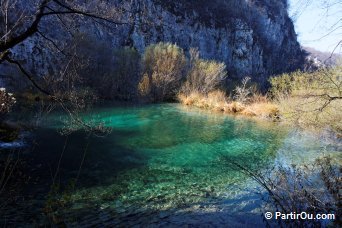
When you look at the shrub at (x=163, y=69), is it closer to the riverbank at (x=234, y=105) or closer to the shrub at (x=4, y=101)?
the riverbank at (x=234, y=105)

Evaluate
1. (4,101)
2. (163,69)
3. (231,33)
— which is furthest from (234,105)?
(231,33)

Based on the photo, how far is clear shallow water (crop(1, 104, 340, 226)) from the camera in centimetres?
616

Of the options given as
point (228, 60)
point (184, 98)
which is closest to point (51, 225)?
point (184, 98)

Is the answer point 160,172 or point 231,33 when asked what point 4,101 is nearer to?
point 160,172

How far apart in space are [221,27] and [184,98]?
42017 millimetres

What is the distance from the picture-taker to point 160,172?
29.4ft

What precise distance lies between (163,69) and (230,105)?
986 cm

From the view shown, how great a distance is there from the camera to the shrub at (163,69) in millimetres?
33375

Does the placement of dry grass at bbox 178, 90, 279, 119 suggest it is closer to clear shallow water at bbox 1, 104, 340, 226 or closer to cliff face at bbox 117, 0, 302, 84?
clear shallow water at bbox 1, 104, 340, 226

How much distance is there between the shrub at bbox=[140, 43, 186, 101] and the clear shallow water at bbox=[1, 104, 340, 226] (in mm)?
17037

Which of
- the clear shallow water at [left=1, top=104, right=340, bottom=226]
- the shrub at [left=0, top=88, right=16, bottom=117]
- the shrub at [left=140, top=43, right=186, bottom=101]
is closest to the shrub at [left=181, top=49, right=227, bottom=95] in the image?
the shrub at [left=140, top=43, right=186, bottom=101]

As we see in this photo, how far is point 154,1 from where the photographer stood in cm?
5419

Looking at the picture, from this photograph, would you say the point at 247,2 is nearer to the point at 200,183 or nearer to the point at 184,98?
the point at 184,98

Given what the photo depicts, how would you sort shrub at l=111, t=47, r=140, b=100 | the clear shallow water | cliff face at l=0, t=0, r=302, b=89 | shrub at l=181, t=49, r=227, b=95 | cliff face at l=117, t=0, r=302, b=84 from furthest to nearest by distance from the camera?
cliff face at l=117, t=0, r=302, b=84 < cliff face at l=0, t=0, r=302, b=89 < shrub at l=181, t=49, r=227, b=95 < shrub at l=111, t=47, r=140, b=100 < the clear shallow water
